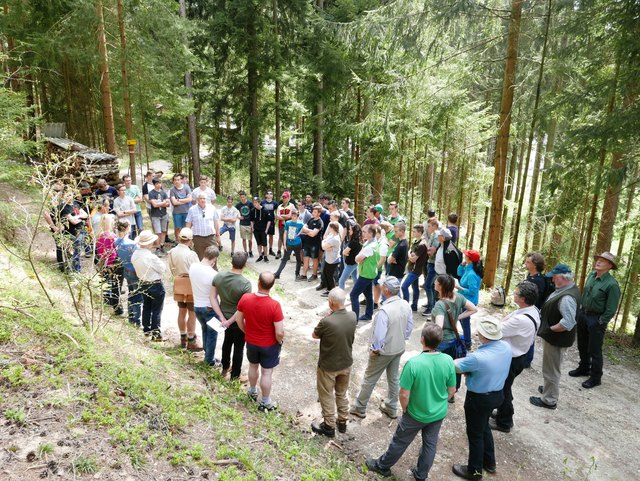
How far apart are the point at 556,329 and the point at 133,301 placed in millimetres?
6331

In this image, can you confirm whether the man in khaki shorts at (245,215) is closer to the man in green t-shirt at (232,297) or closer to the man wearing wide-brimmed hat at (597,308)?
the man in green t-shirt at (232,297)

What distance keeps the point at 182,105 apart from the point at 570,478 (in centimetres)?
1418

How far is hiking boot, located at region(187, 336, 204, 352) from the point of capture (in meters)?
6.25

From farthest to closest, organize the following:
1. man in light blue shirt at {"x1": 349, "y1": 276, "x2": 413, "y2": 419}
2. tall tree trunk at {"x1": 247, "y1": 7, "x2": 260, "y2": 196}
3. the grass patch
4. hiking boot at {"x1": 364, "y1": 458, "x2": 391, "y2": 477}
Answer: tall tree trunk at {"x1": 247, "y1": 7, "x2": 260, "y2": 196}, man in light blue shirt at {"x1": 349, "y1": 276, "x2": 413, "y2": 419}, hiking boot at {"x1": 364, "y1": 458, "x2": 391, "y2": 477}, the grass patch

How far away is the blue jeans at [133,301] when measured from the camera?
20.3ft

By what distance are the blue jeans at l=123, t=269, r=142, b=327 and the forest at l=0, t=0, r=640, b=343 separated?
462 cm

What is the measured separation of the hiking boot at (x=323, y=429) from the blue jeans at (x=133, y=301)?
11.3 ft

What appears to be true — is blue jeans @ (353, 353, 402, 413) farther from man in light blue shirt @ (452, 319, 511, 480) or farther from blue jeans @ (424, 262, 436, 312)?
blue jeans @ (424, 262, 436, 312)

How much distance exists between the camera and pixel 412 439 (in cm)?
414

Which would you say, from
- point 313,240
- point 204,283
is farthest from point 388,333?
point 313,240

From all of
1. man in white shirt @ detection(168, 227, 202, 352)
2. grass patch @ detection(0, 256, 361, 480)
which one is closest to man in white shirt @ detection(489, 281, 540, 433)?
grass patch @ detection(0, 256, 361, 480)

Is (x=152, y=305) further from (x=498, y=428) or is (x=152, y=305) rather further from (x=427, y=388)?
(x=498, y=428)

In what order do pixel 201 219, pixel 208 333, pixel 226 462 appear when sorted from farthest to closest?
pixel 201 219 → pixel 208 333 → pixel 226 462

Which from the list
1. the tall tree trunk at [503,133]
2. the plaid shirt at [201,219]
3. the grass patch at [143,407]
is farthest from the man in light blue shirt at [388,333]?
the tall tree trunk at [503,133]
